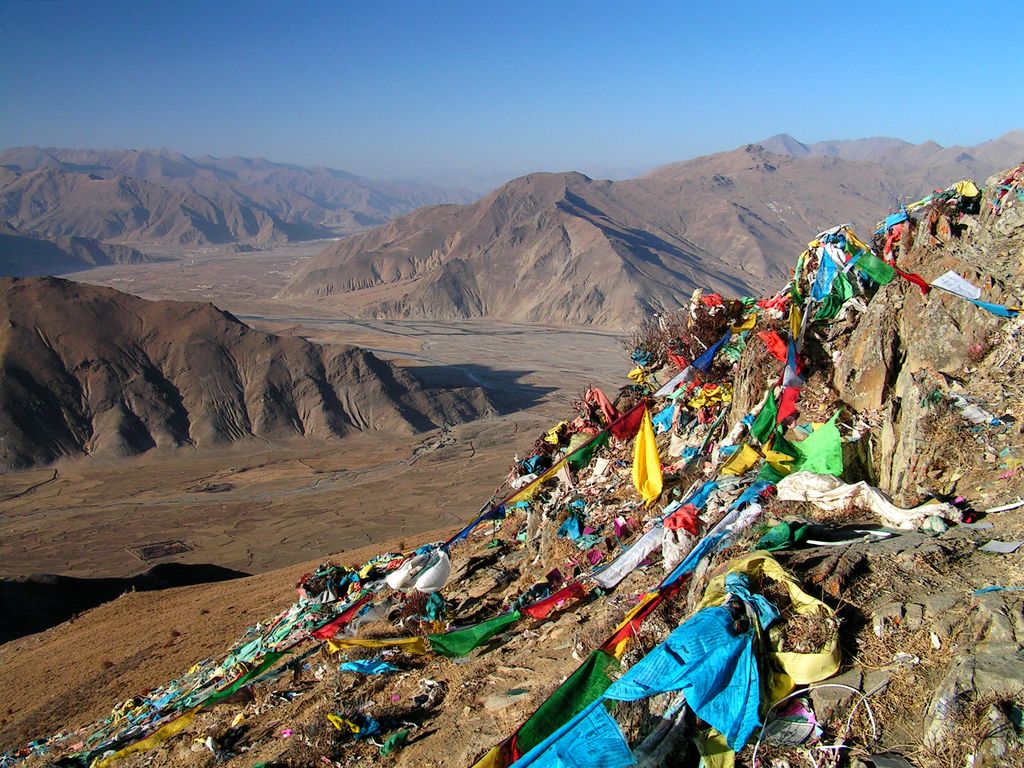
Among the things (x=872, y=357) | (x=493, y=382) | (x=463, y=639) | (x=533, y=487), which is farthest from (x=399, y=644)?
(x=493, y=382)

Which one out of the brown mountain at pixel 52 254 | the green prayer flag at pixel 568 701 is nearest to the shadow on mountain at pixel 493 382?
the green prayer flag at pixel 568 701

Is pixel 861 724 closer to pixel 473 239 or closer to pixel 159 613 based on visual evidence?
pixel 159 613

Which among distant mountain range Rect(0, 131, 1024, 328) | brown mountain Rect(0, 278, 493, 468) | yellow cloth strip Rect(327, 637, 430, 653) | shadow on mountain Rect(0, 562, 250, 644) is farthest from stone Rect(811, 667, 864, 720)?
distant mountain range Rect(0, 131, 1024, 328)

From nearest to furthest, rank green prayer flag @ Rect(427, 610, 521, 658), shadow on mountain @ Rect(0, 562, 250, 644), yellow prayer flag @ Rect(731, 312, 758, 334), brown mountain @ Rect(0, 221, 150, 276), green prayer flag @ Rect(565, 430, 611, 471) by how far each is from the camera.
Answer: green prayer flag @ Rect(427, 610, 521, 658), green prayer flag @ Rect(565, 430, 611, 471), yellow prayer flag @ Rect(731, 312, 758, 334), shadow on mountain @ Rect(0, 562, 250, 644), brown mountain @ Rect(0, 221, 150, 276)

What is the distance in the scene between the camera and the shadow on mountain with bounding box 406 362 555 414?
45.0 metres

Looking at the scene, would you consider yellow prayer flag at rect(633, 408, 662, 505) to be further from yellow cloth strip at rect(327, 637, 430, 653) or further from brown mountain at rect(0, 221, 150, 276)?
brown mountain at rect(0, 221, 150, 276)

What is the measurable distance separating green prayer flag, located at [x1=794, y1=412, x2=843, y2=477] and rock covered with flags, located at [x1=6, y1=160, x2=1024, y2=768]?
0.02 metres

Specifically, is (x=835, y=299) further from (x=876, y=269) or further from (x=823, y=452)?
(x=823, y=452)

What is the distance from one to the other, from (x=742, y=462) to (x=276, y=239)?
163m

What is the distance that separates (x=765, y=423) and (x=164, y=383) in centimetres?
3980

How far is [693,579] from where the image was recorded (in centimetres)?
456

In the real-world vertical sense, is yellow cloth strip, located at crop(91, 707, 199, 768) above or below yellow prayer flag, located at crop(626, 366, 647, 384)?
below

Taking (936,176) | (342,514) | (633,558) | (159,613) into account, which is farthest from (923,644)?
(936,176)

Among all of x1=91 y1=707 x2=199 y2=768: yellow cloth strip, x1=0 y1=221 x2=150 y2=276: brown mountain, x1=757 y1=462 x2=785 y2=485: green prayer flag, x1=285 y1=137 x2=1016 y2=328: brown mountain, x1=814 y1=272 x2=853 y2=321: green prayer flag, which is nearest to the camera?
x1=91 y1=707 x2=199 y2=768: yellow cloth strip
